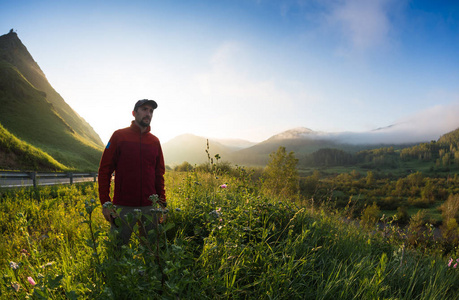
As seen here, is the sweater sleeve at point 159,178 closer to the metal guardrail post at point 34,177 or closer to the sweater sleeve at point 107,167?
the sweater sleeve at point 107,167

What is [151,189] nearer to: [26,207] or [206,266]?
[206,266]

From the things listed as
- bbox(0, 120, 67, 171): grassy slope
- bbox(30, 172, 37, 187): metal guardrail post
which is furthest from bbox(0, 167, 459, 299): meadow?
bbox(0, 120, 67, 171): grassy slope

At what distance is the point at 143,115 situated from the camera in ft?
10.7

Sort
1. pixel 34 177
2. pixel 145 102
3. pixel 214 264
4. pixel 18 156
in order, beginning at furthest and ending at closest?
pixel 18 156 < pixel 34 177 < pixel 145 102 < pixel 214 264

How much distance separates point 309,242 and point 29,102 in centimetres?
5970

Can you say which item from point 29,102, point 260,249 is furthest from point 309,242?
point 29,102

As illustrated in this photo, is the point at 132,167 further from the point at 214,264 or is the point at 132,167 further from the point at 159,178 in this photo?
the point at 214,264

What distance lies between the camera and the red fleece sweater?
10.0ft

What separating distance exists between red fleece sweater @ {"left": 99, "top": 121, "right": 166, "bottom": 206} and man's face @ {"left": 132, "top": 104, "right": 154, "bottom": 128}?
0.15 m

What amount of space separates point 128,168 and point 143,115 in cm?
84

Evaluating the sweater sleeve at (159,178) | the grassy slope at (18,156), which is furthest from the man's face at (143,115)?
the grassy slope at (18,156)

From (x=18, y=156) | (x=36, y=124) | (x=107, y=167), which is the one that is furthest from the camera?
(x=36, y=124)

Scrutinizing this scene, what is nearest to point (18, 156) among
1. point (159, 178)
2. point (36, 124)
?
point (36, 124)

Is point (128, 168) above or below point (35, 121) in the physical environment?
below
